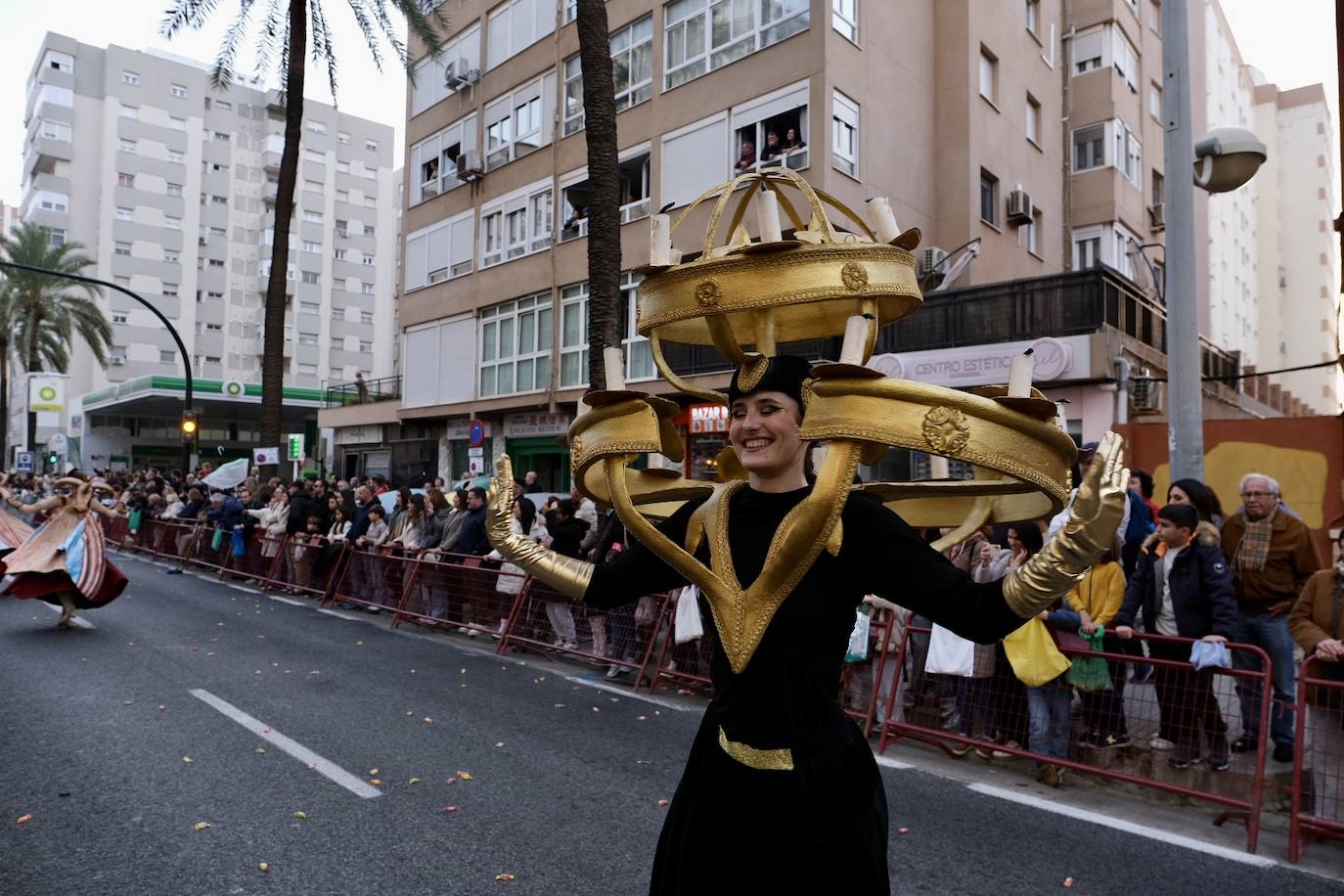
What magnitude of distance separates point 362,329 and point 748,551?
7221 centimetres

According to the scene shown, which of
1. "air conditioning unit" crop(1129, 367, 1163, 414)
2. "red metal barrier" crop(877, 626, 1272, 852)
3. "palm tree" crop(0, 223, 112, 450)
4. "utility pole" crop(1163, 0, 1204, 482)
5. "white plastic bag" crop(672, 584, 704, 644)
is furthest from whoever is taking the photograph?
"palm tree" crop(0, 223, 112, 450)

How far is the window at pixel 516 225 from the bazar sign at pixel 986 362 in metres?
10.7

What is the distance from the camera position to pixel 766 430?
2.39 metres

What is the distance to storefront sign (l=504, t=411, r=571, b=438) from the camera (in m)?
23.7

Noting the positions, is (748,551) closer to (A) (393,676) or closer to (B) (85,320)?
(A) (393,676)

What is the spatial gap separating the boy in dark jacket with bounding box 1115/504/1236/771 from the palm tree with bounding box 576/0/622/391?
19.6ft

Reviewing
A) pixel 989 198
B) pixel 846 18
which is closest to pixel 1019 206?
pixel 989 198

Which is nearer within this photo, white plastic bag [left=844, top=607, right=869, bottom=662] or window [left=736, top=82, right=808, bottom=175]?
white plastic bag [left=844, top=607, right=869, bottom=662]

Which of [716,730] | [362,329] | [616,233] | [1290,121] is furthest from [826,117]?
[362,329]

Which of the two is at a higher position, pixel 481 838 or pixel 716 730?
pixel 716 730

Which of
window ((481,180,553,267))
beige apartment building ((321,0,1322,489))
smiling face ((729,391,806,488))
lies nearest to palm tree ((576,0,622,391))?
beige apartment building ((321,0,1322,489))

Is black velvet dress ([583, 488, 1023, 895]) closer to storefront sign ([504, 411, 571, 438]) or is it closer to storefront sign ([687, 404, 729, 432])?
storefront sign ([687, 404, 729, 432])

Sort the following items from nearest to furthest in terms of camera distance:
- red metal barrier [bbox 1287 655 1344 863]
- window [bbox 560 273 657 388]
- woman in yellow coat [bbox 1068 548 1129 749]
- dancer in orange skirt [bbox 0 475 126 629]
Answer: red metal barrier [bbox 1287 655 1344 863] → woman in yellow coat [bbox 1068 548 1129 749] → dancer in orange skirt [bbox 0 475 126 629] → window [bbox 560 273 657 388]

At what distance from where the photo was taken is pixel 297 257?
66.9 m
